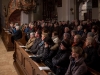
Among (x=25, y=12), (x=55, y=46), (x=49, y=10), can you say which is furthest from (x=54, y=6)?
(x=55, y=46)

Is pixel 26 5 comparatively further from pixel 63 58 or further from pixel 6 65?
pixel 63 58

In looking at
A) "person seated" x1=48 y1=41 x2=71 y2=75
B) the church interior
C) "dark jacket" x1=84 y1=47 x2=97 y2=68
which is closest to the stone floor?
the church interior

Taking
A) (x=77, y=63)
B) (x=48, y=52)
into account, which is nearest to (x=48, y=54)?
(x=48, y=52)

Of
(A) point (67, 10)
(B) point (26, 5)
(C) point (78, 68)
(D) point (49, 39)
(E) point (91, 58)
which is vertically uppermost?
(B) point (26, 5)

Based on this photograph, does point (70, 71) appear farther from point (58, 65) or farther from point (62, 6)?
point (62, 6)

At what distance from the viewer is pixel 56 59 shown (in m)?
4.56

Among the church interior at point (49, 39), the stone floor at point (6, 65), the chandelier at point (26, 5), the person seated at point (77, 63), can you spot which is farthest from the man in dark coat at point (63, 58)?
the chandelier at point (26, 5)

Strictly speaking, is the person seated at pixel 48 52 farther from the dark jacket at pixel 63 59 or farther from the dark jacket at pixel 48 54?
the dark jacket at pixel 63 59

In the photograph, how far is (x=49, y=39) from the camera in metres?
5.27

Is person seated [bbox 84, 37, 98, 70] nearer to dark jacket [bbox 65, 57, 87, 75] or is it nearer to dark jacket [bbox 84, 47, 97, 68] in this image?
dark jacket [bbox 84, 47, 97, 68]

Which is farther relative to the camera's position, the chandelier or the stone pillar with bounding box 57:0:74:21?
the chandelier

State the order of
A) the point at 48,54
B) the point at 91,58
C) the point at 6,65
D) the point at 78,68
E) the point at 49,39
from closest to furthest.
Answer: the point at 78,68 → the point at 91,58 → the point at 48,54 → the point at 49,39 → the point at 6,65

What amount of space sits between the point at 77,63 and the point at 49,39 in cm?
188

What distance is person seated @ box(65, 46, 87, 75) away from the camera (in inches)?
134
